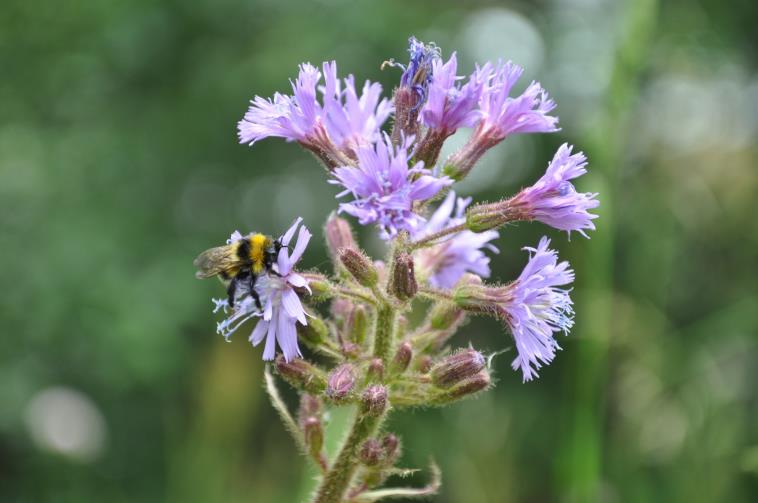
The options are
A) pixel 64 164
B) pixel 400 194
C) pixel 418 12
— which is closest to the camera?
pixel 400 194

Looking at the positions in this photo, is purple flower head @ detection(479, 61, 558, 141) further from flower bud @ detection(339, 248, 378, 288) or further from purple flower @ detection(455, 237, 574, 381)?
flower bud @ detection(339, 248, 378, 288)

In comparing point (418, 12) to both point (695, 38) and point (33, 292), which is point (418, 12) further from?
point (33, 292)

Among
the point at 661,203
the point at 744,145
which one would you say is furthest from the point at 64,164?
the point at 744,145

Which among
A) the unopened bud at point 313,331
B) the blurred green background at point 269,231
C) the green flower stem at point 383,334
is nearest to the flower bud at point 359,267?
the green flower stem at point 383,334

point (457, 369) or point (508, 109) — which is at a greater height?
point (508, 109)

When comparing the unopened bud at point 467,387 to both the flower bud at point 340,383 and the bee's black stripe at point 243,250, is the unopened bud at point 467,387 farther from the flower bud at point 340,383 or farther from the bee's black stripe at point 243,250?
the bee's black stripe at point 243,250

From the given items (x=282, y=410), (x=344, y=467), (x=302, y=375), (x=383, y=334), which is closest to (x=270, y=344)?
(x=302, y=375)

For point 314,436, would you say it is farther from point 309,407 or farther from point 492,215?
point 492,215
